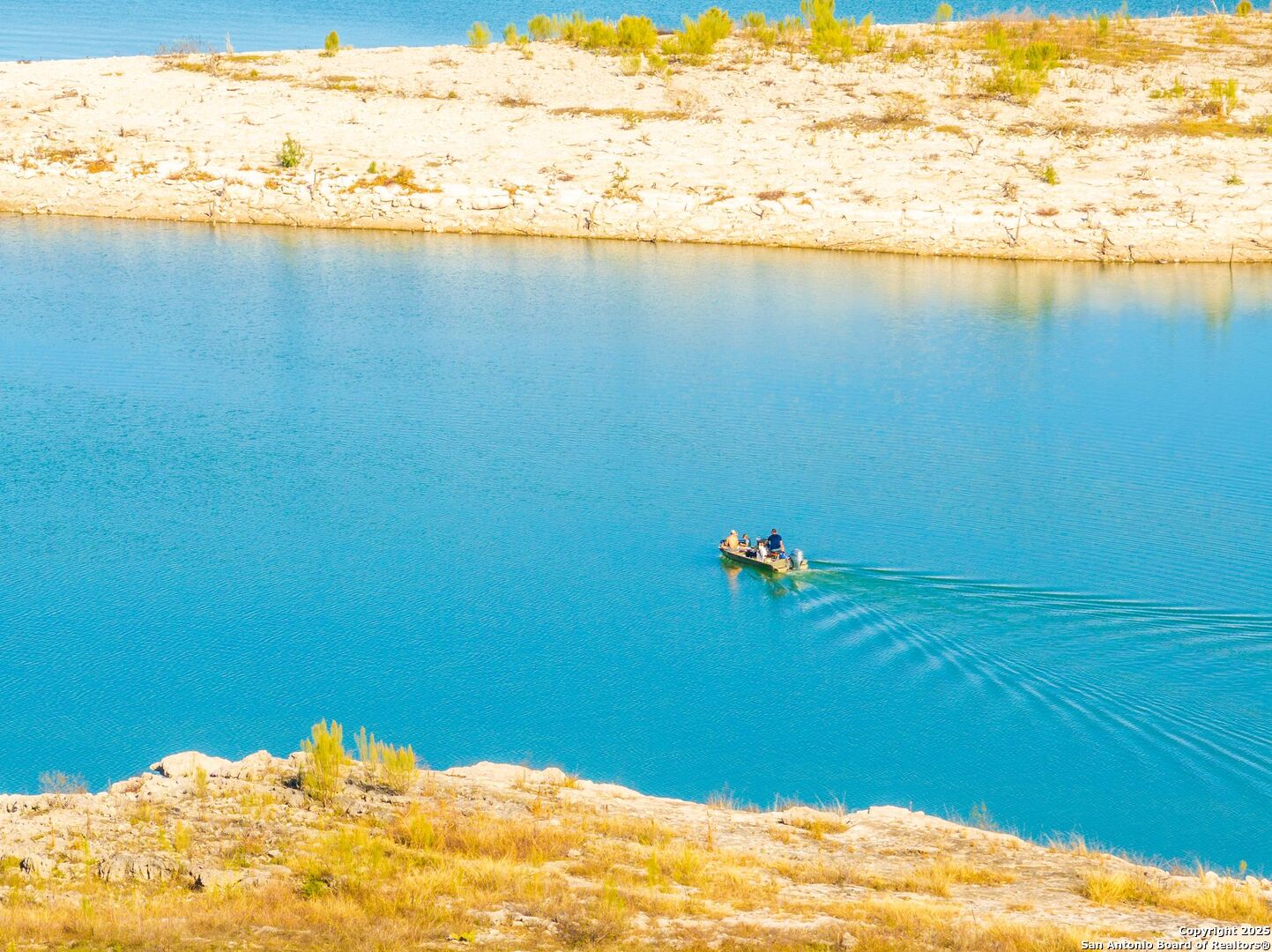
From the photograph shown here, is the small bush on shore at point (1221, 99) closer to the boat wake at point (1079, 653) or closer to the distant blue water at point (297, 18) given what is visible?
the distant blue water at point (297, 18)

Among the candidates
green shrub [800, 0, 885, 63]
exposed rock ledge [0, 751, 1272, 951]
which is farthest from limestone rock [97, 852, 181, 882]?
green shrub [800, 0, 885, 63]

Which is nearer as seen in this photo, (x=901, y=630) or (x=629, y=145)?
(x=901, y=630)

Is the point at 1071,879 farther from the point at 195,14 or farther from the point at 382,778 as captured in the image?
the point at 195,14

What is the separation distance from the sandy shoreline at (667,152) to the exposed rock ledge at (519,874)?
46.0 metres

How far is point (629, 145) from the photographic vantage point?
211 ft

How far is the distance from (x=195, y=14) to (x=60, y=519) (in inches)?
3297

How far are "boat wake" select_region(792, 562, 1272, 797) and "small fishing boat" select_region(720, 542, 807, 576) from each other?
37 centimetres

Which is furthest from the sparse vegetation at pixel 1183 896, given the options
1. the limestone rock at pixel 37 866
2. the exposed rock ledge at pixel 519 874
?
the limestone rock at pixel 37 866

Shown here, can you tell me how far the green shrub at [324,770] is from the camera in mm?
17031

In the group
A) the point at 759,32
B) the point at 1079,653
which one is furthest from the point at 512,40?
the point at 1079,653

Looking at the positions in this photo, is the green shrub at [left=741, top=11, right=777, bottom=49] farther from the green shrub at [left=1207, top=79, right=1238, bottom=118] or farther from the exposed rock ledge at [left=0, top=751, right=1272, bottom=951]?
the exposed rock ledge at [left=0, top=751, right=1272, bottom=951]

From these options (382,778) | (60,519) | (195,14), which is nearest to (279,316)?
(60,519)

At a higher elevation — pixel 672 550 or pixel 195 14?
pixel 195 14

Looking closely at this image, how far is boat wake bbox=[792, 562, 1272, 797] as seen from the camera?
69.4 ft
